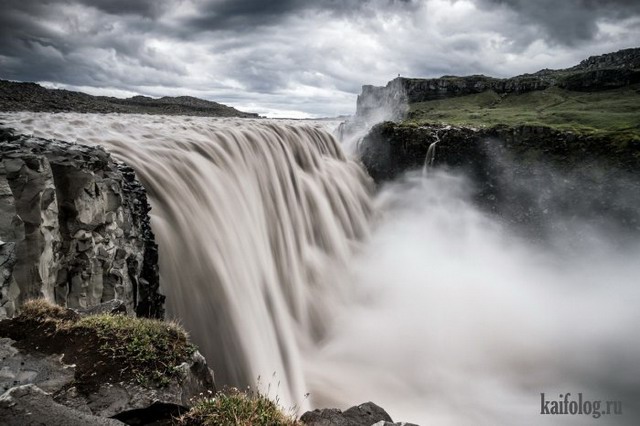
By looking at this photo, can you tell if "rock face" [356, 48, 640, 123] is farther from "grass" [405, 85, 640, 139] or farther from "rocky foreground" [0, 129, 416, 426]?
"rocky foreground" [0, 129, 416, 426]

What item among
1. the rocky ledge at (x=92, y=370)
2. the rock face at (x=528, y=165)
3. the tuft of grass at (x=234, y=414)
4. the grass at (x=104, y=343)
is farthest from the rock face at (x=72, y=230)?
the rock face at (x=528, y=165)

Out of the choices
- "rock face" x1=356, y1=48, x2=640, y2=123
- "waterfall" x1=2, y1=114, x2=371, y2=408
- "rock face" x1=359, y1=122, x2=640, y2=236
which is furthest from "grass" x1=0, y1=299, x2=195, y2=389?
"rock face" x1=356, y1=48, x2=640, y2=123

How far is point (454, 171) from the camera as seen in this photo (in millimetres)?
40812

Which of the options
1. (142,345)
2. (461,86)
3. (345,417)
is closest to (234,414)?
(142,345)

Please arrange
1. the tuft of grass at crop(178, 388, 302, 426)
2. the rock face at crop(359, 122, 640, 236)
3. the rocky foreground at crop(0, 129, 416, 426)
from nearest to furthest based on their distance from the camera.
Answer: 1. the tuft of grass at crop(178, 388, 302, 426)
2. the rocky foreground at crop(0, 129, 416, 426)
3. the rock face at crop(359, 122, 640, 236)

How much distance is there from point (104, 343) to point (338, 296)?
Result: 17001mm

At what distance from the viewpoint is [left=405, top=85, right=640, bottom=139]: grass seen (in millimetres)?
46125

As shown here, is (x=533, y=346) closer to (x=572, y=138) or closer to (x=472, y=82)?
(x=572, y=138)

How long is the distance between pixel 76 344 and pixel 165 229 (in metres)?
8.01

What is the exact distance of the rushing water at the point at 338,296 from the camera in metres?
13.8

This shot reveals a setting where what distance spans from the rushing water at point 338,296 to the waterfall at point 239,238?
0.07 m

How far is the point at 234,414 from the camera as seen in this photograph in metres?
4.43

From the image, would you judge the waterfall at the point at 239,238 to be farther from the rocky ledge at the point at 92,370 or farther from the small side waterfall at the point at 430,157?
the small side waterfall at the point at 430,157

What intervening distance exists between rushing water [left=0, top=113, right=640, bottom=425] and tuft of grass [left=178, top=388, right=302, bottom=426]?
820cm
